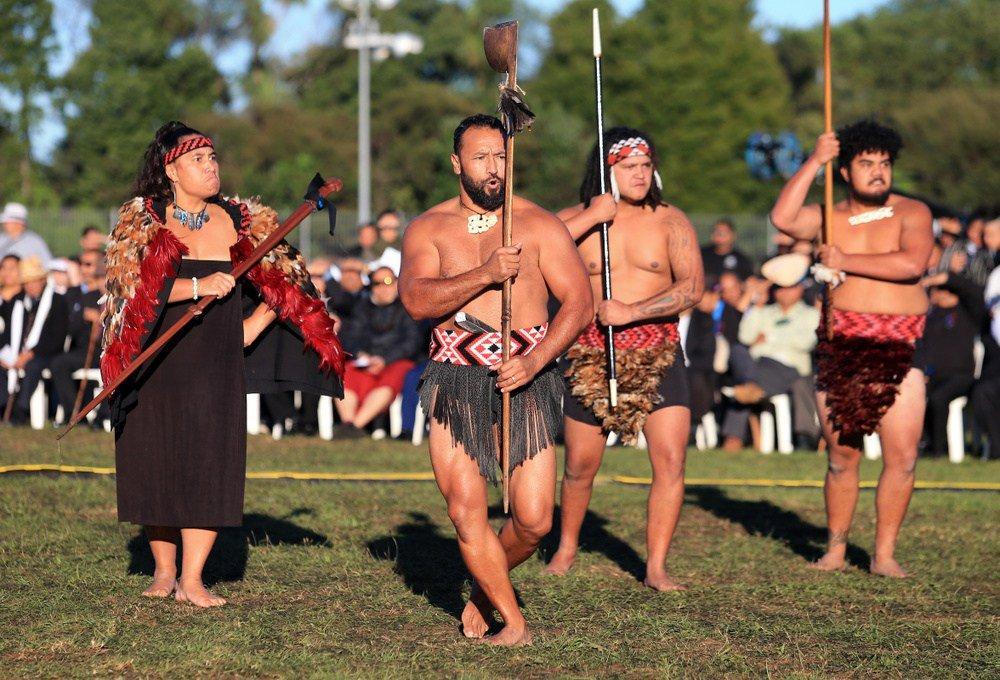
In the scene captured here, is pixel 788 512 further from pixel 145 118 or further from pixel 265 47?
pixel 265 47

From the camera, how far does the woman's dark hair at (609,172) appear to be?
8250 mm

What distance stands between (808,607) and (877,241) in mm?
2162

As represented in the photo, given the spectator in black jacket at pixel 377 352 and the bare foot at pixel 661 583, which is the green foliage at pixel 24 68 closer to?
the spectator in black jacket at pixel 377 352

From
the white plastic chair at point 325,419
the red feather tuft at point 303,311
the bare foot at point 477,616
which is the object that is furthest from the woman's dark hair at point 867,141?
the white plastic chair at point 325,419

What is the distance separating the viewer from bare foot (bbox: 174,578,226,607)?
721 centimetres

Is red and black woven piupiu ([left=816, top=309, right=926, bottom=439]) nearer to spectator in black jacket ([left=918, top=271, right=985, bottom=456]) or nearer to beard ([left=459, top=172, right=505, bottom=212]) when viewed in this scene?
beard ([left=459, top=172, right=505, bottom=212])

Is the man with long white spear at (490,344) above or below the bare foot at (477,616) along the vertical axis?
above

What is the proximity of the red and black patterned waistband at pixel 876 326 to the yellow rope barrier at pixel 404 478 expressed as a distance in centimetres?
412

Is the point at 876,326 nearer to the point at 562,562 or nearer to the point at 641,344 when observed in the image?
the point at 641,344

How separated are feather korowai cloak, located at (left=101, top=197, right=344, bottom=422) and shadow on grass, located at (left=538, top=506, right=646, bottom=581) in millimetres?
1903

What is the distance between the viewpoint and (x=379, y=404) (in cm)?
1605

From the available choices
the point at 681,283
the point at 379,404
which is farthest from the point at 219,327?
the point at 379,404

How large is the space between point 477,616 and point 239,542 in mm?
2770

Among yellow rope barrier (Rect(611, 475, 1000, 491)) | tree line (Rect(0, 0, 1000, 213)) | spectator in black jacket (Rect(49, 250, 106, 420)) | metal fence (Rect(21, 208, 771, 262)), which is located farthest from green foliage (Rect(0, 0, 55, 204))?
yellow rope barrier (Rect(611, 475, 1000, 491))
